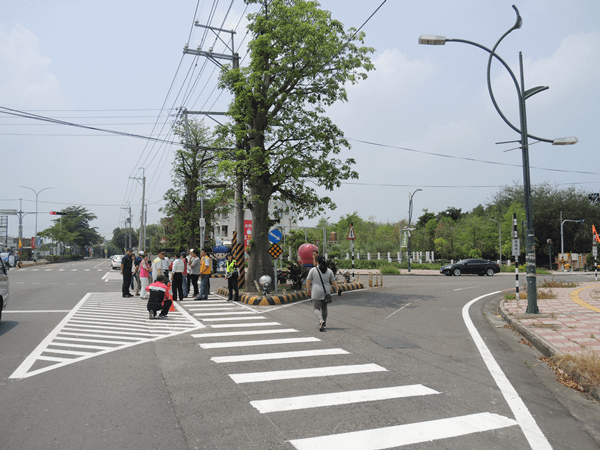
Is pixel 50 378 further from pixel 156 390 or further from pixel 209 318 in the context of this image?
pixel 209 318

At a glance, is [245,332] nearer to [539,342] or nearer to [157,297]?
[157,297]

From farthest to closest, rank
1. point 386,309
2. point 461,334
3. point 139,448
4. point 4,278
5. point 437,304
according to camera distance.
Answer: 1. point 437,304
2. point 386,309
3. point 4,278
4. point 461,334
5. point 139,448

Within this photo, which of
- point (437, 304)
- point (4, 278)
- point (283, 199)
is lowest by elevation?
point (437, 304)

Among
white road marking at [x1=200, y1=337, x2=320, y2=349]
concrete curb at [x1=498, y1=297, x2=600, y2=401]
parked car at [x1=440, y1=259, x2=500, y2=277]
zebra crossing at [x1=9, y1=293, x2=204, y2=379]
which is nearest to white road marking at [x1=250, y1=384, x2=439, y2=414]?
concrete curb at [x1=498, y1=297, x2=600, y2=401]

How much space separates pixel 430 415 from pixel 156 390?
3291 mm

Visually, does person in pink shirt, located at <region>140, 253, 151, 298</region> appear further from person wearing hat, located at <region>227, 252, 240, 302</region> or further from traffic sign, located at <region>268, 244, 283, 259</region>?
traffic sign, located at <region>268, 244, 283, 259</region>

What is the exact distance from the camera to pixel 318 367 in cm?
683

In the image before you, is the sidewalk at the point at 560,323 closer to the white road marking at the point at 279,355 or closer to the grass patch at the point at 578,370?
the grass patch at the point at 578,370

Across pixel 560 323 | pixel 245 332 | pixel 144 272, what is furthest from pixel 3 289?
pixel 560 323

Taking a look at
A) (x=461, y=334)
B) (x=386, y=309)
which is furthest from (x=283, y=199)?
(x=461, y=334)

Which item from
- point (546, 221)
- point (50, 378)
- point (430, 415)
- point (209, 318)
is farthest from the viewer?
point (546, 221)

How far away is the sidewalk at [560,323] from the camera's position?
318 inches

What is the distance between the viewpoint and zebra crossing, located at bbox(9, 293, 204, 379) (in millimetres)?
7328

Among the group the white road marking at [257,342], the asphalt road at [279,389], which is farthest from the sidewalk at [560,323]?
the white road marking at [257,342]
